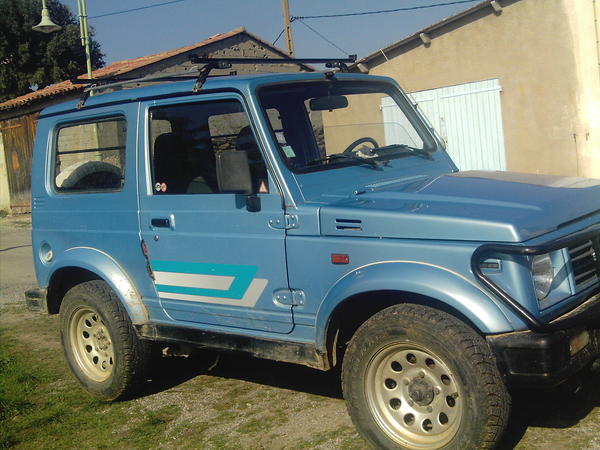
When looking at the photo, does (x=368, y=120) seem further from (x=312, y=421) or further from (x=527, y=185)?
(x=312, y=421)

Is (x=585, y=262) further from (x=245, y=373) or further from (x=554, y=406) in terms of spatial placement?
(x=245, y=373)

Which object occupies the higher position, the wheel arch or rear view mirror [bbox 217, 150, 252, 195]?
rear view mirror [bbox 217, 150, 252, 195]

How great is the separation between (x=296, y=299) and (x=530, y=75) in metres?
9.48

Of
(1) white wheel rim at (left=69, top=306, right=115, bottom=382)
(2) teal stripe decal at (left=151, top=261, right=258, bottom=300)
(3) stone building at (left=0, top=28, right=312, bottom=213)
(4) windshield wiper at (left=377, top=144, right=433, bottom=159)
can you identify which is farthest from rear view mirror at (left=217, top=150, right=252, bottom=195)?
(3) stone building at (left=0, top=28, right=312, bottom=213)

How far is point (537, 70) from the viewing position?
1194 cm

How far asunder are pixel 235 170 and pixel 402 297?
1.15 metres

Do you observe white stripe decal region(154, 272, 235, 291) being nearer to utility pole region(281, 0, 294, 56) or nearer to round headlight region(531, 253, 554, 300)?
round headlight region(531, 253, 554, 300)

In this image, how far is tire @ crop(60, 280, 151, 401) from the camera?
4887 mm

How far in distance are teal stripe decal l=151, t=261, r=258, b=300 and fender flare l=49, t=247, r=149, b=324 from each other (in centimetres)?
25

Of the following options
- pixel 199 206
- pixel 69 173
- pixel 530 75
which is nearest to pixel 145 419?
pixel 199 206

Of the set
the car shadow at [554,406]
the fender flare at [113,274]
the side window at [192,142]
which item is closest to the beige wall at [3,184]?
the fender flare at [113,274]

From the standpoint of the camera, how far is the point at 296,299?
3.94 m

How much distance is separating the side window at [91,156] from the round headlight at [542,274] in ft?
9.20

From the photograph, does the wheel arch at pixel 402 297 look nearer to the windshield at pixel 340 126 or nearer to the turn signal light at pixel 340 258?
the turn signal light at pixel 340 258
